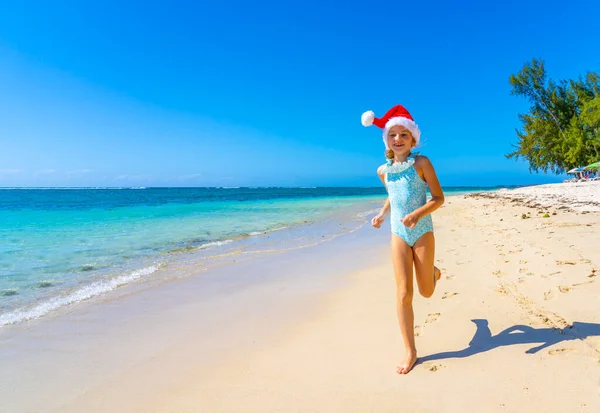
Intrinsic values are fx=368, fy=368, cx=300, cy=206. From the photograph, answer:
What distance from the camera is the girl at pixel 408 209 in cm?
289

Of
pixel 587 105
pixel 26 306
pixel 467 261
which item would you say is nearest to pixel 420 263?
pixel 467 261

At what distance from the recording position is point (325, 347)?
130 inches

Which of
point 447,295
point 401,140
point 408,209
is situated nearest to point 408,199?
point 408,209

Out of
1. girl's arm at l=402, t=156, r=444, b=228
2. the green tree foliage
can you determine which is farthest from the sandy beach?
the green tree foliage

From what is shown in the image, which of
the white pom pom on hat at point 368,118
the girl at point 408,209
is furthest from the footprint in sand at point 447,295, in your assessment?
the white pom pom on hat at point 368,118

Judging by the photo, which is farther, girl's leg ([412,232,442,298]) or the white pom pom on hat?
the white pom pom on hat

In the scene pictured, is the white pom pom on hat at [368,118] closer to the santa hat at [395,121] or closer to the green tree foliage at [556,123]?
the santa hat at [395,121]

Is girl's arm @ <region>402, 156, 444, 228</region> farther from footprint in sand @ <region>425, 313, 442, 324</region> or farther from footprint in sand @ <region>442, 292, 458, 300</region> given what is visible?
footprint in sand @ <region>442, 292, 458, 300</region>

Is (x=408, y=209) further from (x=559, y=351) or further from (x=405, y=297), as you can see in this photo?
(x=559, y=351)

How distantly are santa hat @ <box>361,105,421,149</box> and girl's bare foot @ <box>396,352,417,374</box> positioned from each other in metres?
1.68

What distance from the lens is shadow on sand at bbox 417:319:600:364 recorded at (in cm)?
296

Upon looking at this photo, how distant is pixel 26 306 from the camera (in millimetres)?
A: 5004

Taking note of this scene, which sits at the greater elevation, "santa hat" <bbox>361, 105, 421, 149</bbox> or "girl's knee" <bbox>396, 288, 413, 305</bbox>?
"santa hat" <bbox>361, 105, 421, 149</bbox>

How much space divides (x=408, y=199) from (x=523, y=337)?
1.56 metres
